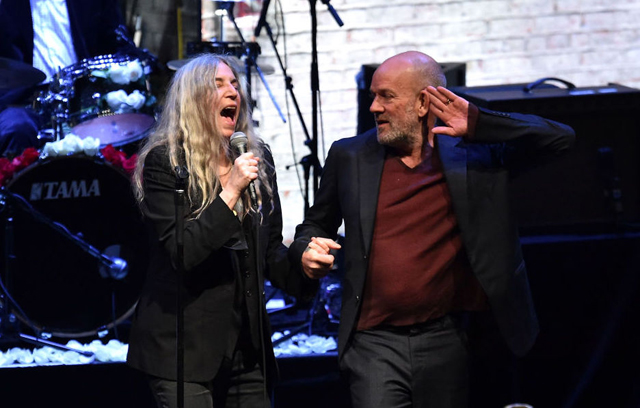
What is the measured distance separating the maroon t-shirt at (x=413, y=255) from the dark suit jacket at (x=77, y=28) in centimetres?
358

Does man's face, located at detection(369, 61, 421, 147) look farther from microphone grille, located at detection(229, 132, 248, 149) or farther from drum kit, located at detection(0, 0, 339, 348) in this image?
drum kit, located at detection(0, 0, 339, 348)

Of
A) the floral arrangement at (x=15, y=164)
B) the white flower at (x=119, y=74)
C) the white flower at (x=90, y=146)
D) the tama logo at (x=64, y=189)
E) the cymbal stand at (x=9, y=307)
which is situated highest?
the white flower at (x=119, y=74)

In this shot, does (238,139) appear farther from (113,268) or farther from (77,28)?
(77,28)

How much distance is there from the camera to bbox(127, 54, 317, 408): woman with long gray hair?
300cm

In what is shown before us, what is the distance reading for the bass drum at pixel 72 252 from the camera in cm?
497

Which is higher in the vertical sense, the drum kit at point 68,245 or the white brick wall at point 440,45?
the white brick wall at point 440,45

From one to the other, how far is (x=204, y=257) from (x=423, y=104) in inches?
39.2

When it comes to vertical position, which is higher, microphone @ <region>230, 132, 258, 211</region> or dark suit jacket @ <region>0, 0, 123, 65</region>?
dark suit jacket @ <region>0, 0, 123, 65</region>

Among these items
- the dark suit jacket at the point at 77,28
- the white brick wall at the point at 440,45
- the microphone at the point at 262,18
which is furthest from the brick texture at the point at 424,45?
the dark suit jacket at the point at 77,28

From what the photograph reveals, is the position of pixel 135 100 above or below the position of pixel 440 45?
below

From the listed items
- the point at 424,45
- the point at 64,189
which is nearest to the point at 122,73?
the point at 64,189

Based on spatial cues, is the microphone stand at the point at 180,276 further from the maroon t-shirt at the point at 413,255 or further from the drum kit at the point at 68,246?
the drum kit at the point at 68,246

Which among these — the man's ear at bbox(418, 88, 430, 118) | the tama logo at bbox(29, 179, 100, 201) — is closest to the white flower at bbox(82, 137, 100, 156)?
the tama logo at bbox(29, 179, 100, 201)

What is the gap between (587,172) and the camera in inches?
181
